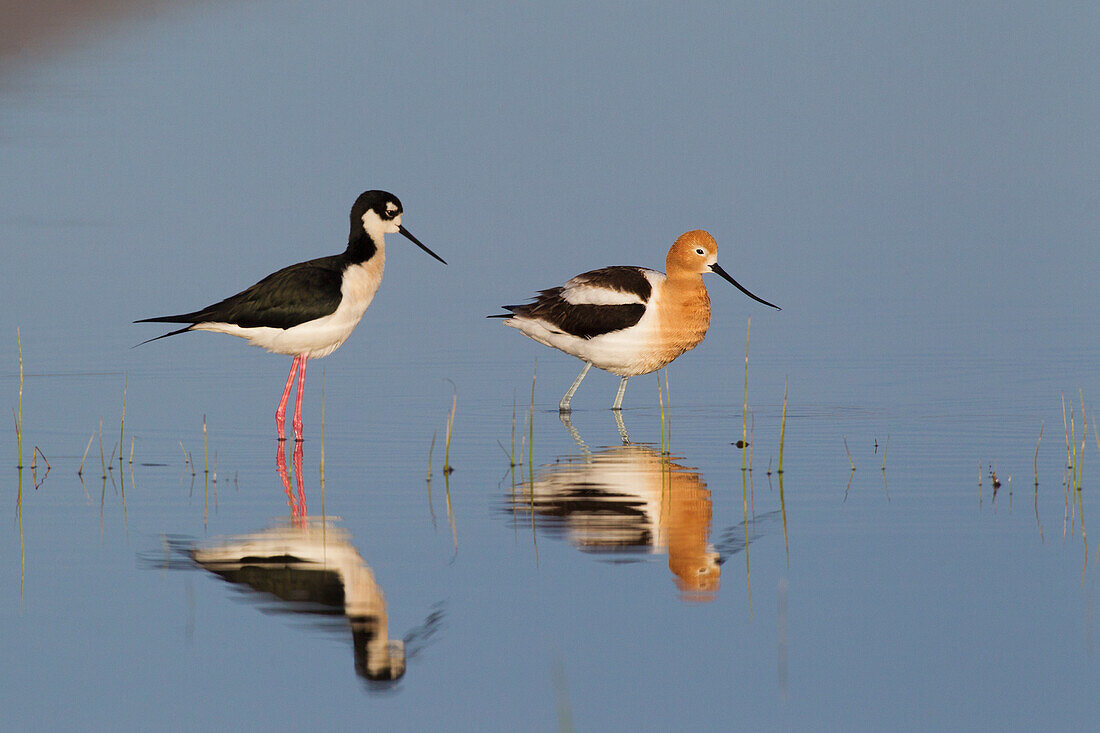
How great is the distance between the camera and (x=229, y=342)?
1509 cm

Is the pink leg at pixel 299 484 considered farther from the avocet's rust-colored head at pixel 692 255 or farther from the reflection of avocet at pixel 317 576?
the avocet's rust-colored head at pixel 692 255

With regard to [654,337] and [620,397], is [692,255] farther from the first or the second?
[620,397]

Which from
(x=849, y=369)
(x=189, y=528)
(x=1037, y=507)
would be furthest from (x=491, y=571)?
(x=849, y=369)

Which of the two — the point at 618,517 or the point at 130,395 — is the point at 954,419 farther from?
the point at 130,395

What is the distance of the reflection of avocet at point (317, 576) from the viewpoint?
6.19 meters

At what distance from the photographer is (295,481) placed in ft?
30.6

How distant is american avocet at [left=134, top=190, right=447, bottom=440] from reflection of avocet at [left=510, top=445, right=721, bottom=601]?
2.35 meters

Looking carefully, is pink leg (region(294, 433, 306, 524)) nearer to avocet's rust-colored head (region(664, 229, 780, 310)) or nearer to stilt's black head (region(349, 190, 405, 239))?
stilt's black head (region(349, 190, 405, 239))

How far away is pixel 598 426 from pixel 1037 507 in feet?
12.9

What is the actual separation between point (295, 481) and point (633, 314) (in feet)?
13.0

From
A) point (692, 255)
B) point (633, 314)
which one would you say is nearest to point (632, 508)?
point (633, 314)

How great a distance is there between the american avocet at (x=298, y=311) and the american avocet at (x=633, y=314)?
174 cm

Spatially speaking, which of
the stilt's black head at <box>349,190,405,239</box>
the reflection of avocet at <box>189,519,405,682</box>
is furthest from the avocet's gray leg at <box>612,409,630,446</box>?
the reflection of avocet at <box>189,519,405,682</box>

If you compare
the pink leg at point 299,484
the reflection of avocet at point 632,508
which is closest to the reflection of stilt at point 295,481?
the pink leg at point 299,484
